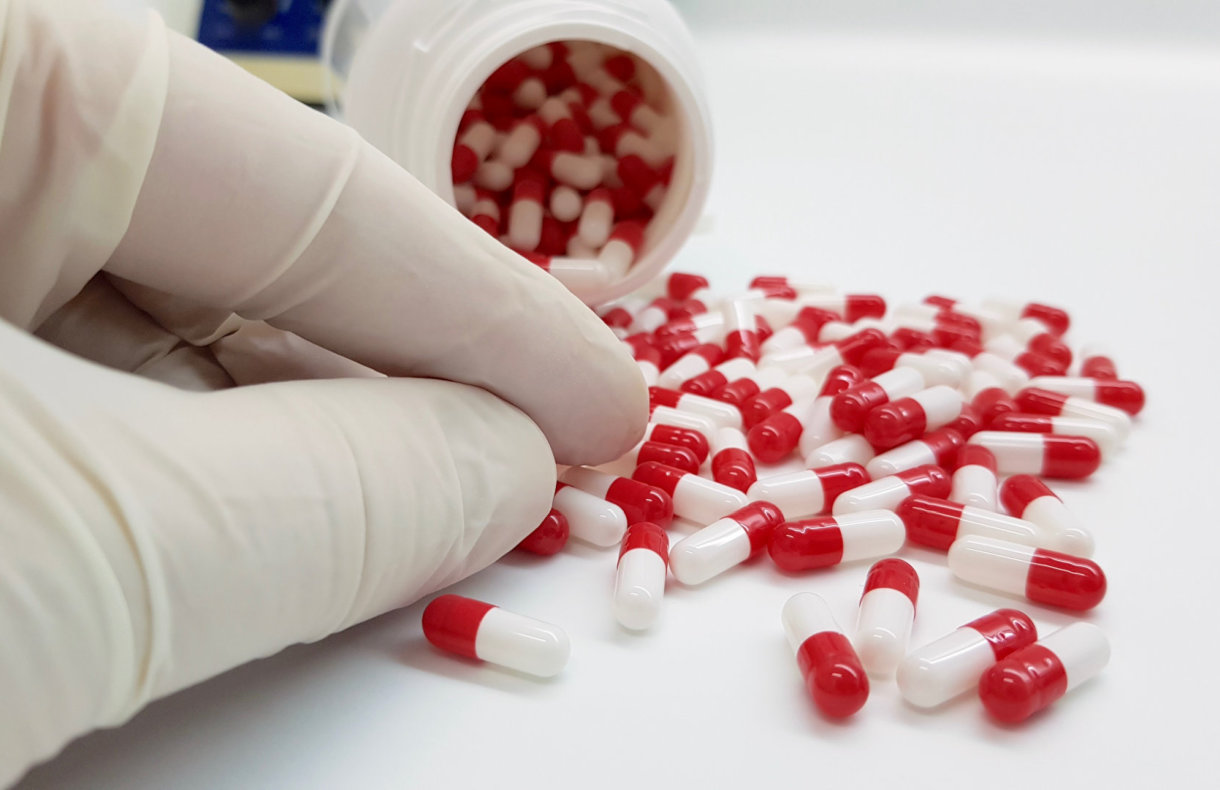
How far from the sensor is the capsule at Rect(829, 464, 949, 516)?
1611 millimetres

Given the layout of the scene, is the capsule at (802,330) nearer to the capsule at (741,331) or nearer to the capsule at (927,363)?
the capsule at (741,331)

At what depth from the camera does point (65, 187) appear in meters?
0.99

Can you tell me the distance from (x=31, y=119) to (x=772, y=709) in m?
1.02

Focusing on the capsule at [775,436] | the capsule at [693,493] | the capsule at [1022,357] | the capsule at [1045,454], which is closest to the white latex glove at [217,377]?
the capsule at [693,493]

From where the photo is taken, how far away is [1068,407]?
6.48 feet

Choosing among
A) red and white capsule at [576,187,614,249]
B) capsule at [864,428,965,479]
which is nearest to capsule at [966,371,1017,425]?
capsule at [864,428,965,479]

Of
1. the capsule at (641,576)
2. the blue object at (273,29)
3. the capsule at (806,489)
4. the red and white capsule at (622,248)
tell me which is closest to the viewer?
the capsule at (641,576)

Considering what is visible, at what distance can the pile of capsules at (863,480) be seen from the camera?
1245mm

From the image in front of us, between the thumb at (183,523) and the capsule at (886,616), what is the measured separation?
0.54 meters

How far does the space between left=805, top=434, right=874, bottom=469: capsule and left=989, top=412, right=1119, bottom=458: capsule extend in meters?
0.30

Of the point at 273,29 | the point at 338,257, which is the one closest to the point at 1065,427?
the point at 338,257

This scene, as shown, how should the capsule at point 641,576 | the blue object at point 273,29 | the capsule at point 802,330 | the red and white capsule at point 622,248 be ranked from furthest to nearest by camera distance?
the blue object at point 273,29 < the red and white capsule at point 622,248 < the capsule at point 802,330 < the capsule at point 641,576

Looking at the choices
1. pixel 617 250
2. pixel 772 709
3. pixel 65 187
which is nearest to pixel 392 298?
pixel 65 187

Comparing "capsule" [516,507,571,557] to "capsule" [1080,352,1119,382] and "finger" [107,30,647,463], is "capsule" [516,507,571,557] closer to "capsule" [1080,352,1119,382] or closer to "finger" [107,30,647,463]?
"finger" [107,30,647,463]
